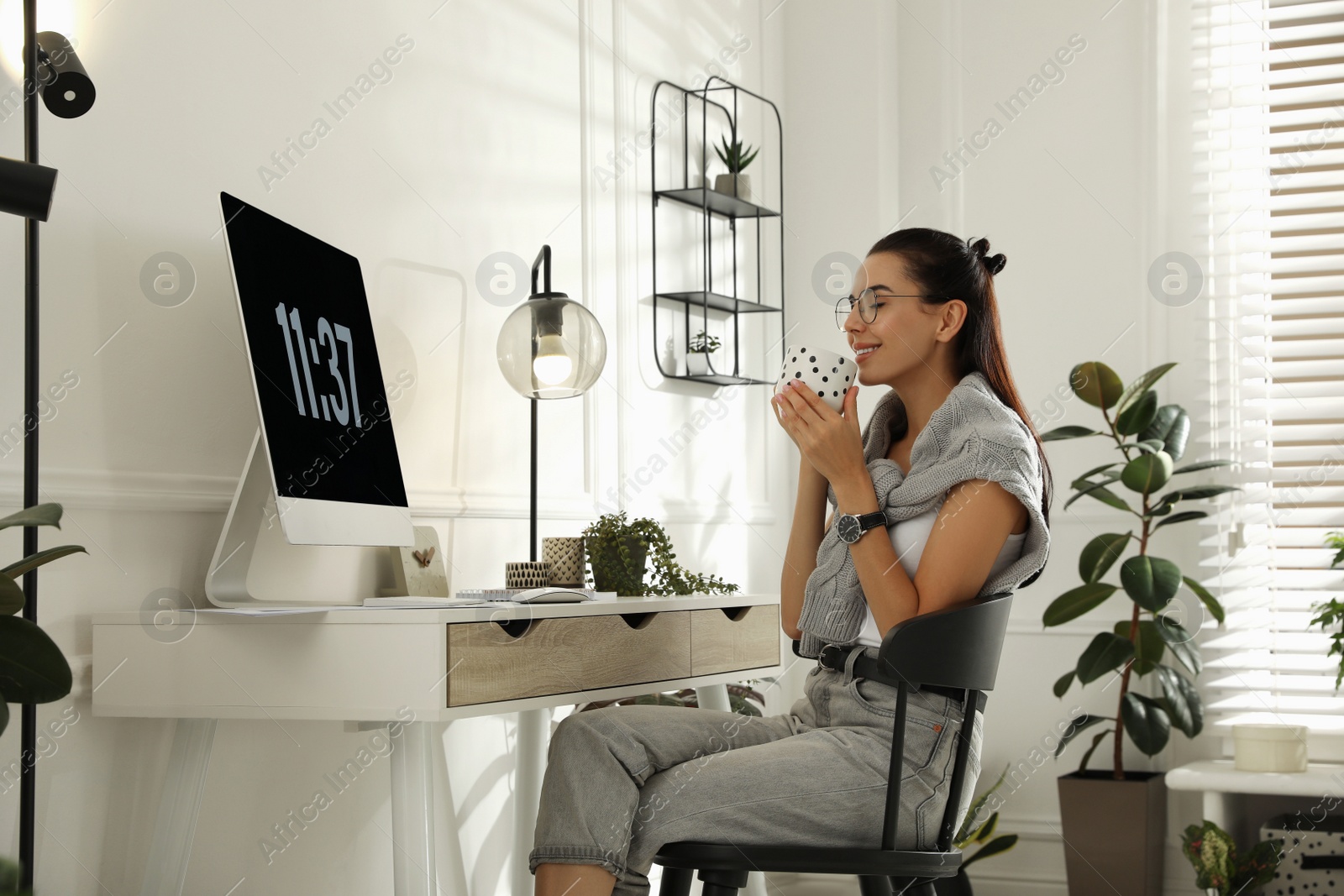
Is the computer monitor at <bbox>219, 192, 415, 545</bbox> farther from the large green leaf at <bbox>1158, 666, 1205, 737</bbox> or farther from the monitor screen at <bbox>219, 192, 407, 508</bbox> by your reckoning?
the large green leaf at <bbox>1158, 666, 1205, 737</bbox>

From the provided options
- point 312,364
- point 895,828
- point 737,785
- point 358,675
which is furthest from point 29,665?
point 895,828

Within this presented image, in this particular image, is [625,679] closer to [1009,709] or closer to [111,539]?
[111,539]

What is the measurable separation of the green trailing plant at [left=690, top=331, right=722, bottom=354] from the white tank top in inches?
62.9

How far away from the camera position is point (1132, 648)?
3121 millimetres

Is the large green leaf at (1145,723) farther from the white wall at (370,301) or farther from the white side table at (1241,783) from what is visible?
the white wall at (370,301)

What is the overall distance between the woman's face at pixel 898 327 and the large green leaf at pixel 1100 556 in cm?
161

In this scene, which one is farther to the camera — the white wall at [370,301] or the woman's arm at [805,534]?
the woman's arm at [805,534]

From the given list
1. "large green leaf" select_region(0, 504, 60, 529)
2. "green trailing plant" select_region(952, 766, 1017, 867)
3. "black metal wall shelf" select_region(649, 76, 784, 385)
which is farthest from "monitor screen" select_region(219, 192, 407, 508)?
"green trailing plant" select_region(952, 766, 1017, 867)

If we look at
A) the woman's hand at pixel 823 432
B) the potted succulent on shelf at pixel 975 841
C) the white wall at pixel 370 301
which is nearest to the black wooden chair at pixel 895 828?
the woman's hand at pixel 823 432

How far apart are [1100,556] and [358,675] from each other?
225 cm

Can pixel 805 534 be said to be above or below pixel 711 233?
below

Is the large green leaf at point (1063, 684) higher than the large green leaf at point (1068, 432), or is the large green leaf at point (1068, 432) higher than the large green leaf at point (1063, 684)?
the large green leaf at point (1068, 432)

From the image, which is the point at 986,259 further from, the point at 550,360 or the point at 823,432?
the point at 550,360

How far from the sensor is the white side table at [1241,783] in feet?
9.53
